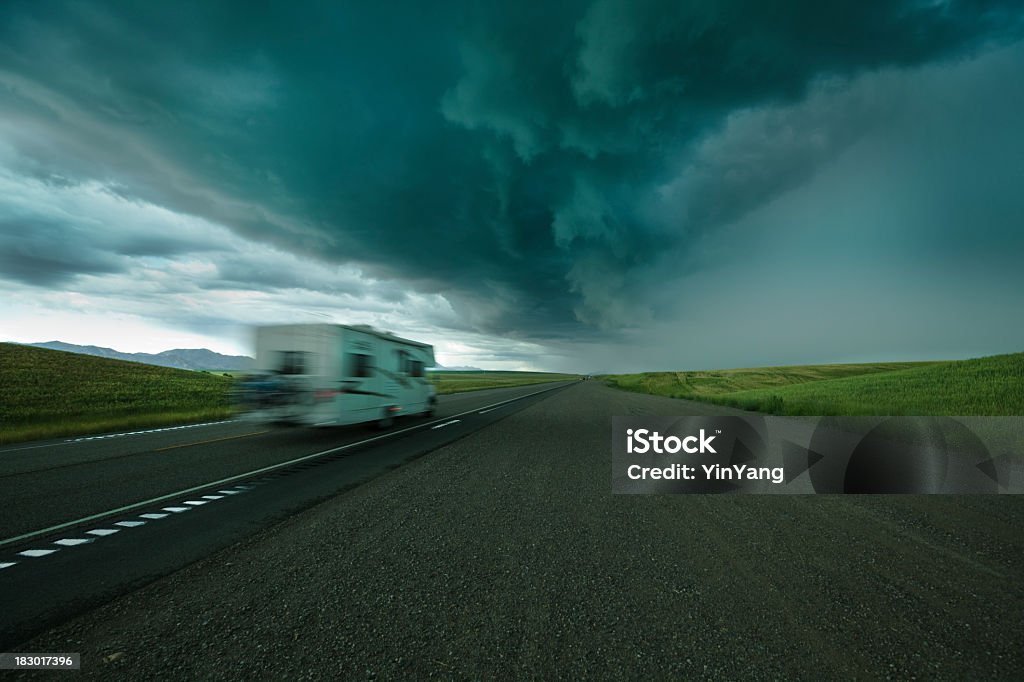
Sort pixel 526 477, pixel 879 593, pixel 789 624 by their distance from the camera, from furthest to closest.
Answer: pixel 526 477, pixel 879 593, pixel 789 624

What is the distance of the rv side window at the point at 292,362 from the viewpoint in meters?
11.3

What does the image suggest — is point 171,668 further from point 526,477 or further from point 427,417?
point 427,417

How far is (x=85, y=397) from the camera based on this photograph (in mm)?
19297

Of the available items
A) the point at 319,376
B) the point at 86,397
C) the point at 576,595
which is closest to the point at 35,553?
the point at 576,595

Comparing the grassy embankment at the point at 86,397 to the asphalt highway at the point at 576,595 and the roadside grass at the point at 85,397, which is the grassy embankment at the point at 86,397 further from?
the asphalt highway at the point at 576,595

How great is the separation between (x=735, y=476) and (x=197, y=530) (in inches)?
318

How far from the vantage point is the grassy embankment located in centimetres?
1341

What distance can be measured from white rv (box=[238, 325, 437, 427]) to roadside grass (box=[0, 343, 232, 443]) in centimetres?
621

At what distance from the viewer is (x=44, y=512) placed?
5434 millimetres

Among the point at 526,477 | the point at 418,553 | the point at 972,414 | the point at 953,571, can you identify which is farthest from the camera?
the point at 972,414

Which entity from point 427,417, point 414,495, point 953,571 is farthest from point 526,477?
point 427,417

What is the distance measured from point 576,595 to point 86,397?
25.6 m

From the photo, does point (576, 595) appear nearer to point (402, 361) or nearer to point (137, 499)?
point (137, 499)

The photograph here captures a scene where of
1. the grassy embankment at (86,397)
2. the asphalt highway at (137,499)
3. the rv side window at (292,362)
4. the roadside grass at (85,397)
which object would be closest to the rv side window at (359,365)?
the rv side window at (292,362)
